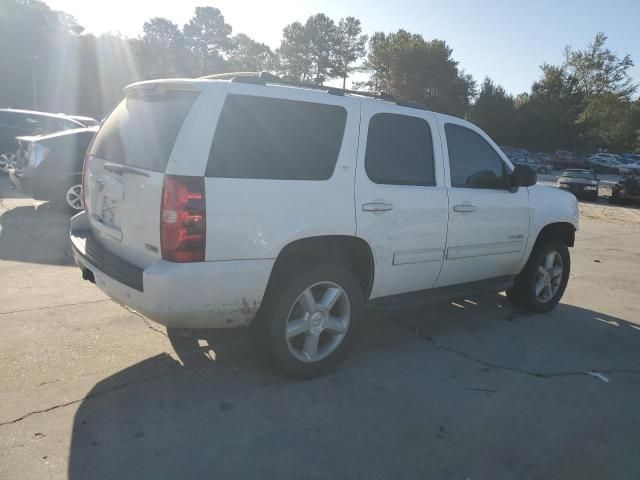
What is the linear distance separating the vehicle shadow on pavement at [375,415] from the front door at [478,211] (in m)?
0.73

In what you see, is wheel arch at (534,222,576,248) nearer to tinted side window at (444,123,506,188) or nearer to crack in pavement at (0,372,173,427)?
tinted side window at (444,123,506,188)

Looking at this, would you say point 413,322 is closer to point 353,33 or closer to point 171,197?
point 171,197

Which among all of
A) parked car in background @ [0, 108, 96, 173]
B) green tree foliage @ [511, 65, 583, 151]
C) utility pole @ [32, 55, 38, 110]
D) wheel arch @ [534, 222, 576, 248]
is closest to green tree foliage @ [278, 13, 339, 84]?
green tree foliage @ [511, 65, 583, 151]

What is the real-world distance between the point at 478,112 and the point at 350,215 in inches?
2778

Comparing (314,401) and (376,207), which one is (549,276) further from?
(314,401)

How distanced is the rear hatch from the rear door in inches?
52.4

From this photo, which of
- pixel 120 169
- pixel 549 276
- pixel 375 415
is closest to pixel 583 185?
pixel 549 276

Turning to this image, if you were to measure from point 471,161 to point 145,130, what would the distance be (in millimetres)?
2796

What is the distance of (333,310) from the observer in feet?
12.3

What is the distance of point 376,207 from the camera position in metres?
3.70

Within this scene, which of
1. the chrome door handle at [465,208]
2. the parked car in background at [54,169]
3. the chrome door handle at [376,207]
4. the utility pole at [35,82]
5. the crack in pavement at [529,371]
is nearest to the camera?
the chrome door handle at [376,207]

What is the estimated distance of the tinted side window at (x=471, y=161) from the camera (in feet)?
14.5

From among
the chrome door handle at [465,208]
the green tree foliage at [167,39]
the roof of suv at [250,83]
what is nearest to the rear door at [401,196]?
the chrome door handle at [465,208]

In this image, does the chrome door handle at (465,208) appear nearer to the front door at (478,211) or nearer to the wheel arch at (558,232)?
the front door at (478,211)
